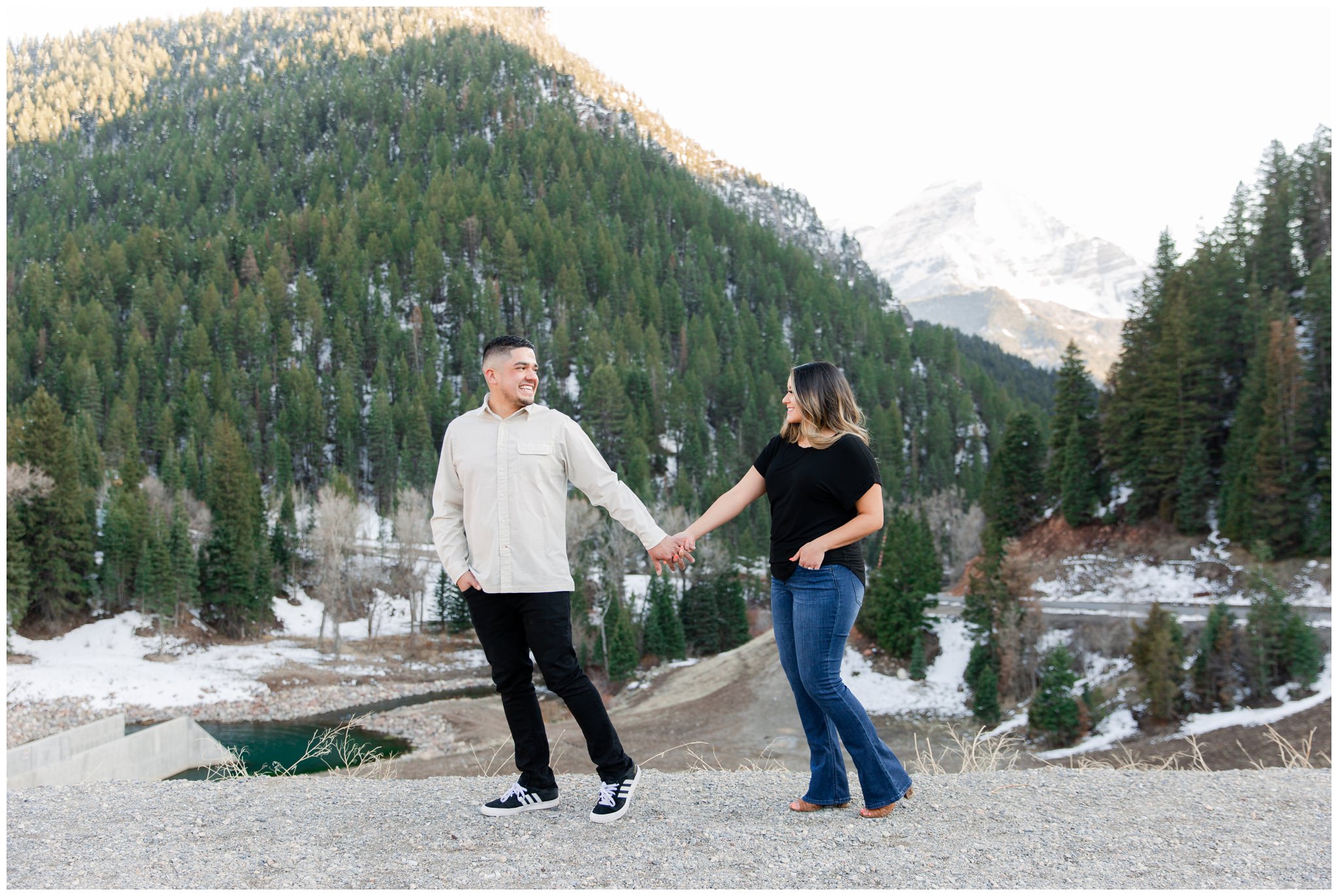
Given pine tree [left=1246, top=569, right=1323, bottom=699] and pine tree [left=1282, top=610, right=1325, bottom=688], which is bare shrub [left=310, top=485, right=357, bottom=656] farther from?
pine tree [left=1282, top=610, right=1325, bottom=688]

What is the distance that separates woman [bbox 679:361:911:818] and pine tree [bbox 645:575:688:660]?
133 feet

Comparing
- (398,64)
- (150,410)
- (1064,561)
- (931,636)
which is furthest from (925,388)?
(398,64)

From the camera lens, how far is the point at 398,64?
156 m

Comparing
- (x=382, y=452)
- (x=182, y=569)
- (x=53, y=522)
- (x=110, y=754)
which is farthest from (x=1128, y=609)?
(x=382, y=452)

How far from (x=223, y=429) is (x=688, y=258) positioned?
70.3 metres

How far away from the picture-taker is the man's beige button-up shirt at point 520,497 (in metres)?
4.60

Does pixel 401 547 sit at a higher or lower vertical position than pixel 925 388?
lower

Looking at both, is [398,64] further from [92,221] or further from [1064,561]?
[1064,561]

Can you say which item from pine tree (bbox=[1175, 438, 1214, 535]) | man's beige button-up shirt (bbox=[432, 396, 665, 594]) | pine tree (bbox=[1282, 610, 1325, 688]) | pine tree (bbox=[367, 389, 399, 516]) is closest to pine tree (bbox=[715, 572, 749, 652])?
pine tree (bbox=[1175, 438, 1214, 535])

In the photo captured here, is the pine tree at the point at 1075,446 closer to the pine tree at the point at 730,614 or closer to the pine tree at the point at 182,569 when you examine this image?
the pine tree at the point at 730,614

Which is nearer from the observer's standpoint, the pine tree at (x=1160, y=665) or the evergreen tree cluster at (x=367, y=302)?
the pine tree at (x=1160, y=665)

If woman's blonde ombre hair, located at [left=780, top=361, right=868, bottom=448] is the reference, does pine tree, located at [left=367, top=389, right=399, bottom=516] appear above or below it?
above

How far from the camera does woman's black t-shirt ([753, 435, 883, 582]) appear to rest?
14.5ft

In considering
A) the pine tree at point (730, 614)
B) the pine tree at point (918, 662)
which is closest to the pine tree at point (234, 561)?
the pine tree at point (730, 614)
